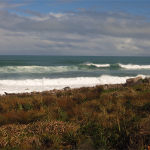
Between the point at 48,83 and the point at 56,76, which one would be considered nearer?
the point at 48,83

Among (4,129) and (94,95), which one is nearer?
(4,129)

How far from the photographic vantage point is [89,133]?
4621mm

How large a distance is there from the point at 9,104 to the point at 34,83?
15238mm

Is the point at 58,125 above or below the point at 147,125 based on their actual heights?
below

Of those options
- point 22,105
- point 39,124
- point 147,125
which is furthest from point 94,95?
point 147,125

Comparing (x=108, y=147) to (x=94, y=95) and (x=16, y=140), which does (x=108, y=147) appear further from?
(x=94, y=95)

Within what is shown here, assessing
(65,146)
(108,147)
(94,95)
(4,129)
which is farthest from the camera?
(94,95)

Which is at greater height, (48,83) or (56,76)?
(56,76)

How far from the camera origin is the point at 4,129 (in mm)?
5035

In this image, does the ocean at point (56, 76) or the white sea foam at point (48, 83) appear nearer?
the white sea foam at point (48, 83)

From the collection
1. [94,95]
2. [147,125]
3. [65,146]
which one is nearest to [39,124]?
[65,146]

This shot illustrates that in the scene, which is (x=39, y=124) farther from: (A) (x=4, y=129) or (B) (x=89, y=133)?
(B) (x=89, y=133)

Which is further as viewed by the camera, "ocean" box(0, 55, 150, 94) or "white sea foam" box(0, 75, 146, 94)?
"ocean" box(0, 55, 150, 94)

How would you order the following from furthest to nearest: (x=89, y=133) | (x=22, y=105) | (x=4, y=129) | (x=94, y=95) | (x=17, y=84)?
(x=17, y=84)
(x=94, y=95)
(x=22, y=105)
(x=4, y=129)
(x=89, y=133)
